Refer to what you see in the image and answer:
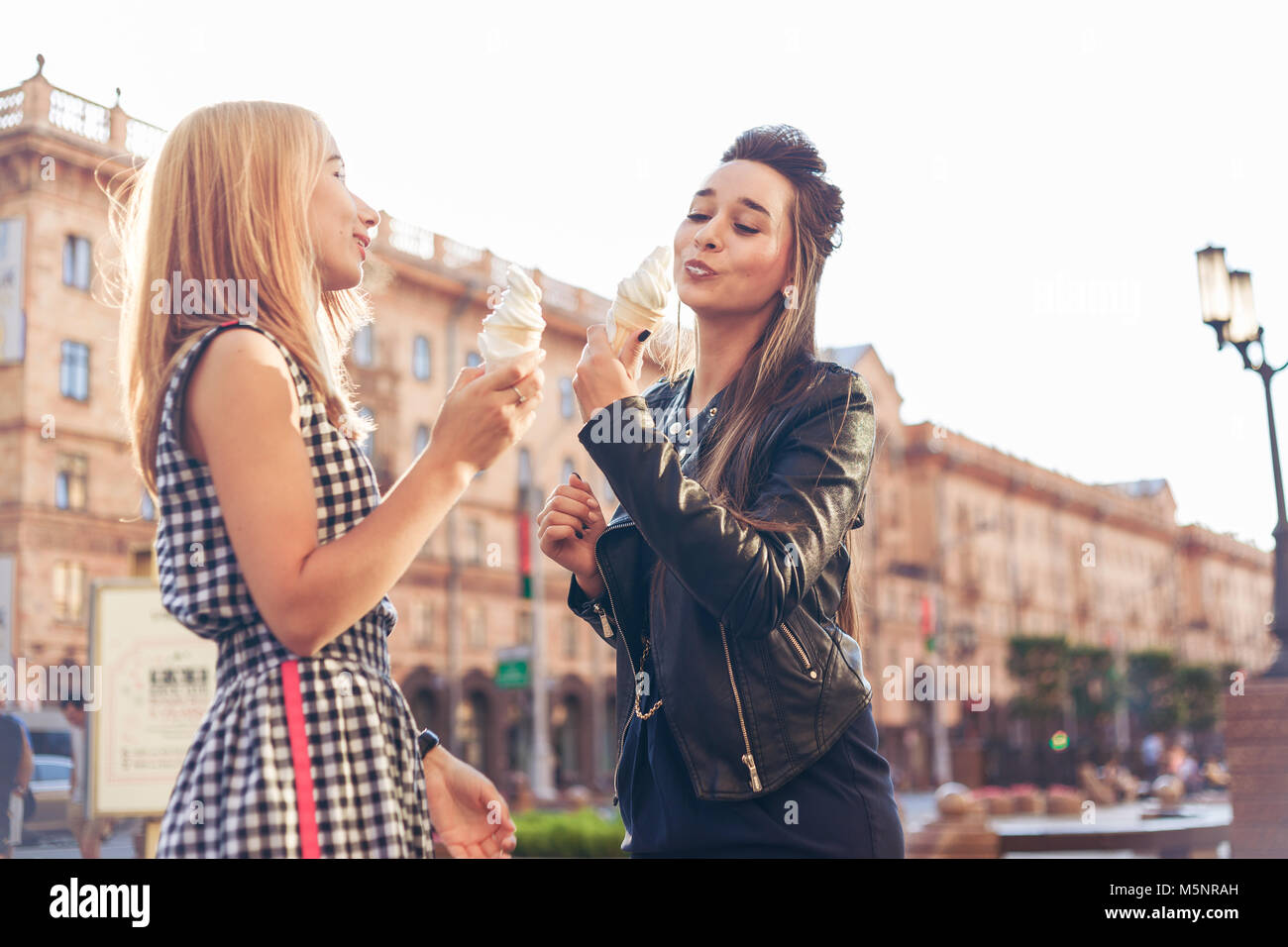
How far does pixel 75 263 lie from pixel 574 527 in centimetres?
3325

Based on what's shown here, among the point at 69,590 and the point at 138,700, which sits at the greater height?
the point at 69,590

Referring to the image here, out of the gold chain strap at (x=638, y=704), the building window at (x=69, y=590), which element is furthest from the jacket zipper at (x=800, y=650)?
the building window at (x=69, y=590)

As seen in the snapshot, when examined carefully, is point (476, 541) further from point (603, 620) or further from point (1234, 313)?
point (603, 620)

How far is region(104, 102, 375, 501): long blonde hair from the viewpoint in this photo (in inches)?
81.4

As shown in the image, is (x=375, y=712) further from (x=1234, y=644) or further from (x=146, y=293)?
(x=1234, y=644)

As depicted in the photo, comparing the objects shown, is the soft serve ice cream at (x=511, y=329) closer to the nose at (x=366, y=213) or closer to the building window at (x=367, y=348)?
the nose at (x=366, y=213)

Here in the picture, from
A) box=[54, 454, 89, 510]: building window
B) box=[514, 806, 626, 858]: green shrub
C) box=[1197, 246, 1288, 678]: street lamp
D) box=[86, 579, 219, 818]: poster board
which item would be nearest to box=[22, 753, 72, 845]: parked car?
box=[514, 806, 626, 858]: green shrub

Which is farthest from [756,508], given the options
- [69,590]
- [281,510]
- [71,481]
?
[71,481]

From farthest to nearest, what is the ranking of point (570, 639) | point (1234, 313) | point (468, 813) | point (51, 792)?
point (570, 639) → point (51, 792) → point (1234, 313) → point (468, 813)

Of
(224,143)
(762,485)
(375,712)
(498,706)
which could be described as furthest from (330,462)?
(498,706)

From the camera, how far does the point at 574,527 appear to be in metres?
2.36

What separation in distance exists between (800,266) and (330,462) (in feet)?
3.06

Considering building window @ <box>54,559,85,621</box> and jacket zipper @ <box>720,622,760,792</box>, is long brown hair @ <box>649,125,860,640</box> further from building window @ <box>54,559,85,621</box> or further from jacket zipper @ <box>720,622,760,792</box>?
building window @ <box>54,559,85,621</box>
